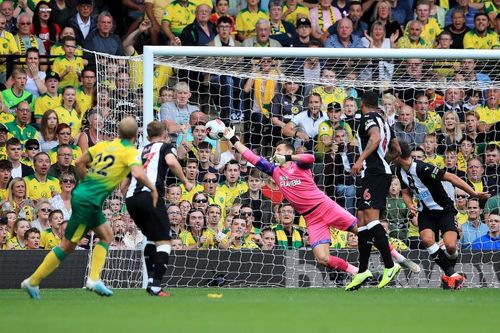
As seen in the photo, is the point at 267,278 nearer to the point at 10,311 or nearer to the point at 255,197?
the point at 255,197

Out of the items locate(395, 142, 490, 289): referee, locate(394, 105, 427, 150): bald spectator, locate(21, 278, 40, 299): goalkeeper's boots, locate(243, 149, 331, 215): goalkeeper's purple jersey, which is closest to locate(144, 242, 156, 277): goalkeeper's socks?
locate(21, 278, 40, 299): goalkeeper's boots

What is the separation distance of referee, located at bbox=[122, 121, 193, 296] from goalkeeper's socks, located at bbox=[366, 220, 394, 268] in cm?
259

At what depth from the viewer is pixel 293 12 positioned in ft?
70.7

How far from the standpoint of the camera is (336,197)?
17.8m

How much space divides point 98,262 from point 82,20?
8.31 meters

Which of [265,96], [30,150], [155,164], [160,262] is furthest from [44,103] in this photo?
[160,262]

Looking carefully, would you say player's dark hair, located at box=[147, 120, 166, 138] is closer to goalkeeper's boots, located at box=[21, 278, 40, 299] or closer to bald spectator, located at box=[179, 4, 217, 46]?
goalkeeper's boots, located at box=[21, 278, 40, 299]

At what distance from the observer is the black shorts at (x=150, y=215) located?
13.3 metres

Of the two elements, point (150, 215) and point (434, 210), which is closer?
point (150, 215)

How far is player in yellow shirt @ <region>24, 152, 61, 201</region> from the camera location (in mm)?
17484

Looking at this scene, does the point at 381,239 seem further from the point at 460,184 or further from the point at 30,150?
the point at 30,150

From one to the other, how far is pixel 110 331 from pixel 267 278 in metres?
7.84

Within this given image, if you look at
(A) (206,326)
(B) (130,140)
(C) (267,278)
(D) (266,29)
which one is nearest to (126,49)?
(D) (266,29)

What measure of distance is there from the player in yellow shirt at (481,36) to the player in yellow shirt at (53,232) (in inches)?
328
